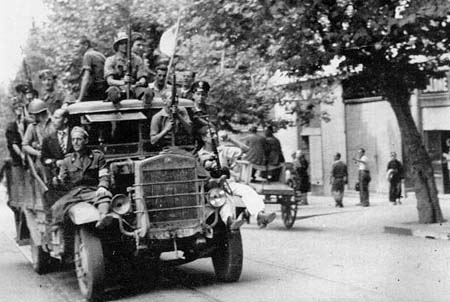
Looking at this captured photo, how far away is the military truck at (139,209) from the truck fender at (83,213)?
1 centimetres

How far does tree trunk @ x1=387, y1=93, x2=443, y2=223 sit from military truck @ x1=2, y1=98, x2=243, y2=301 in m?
6.63

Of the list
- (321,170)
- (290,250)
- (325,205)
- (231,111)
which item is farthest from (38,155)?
(321,170)

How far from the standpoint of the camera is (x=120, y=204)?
31.7 ft

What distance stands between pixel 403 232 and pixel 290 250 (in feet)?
10.1

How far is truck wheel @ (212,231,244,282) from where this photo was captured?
402 inches

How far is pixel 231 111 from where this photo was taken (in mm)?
22047

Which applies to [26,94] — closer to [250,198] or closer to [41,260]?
[41,260]

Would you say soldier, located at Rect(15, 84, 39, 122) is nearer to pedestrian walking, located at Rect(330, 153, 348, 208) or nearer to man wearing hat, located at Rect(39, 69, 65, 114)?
man wearing hat, located at Rect(39, 69, 65, 114)

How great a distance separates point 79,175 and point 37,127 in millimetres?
2325

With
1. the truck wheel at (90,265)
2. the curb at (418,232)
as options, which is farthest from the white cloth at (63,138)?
the curb at (418,232)

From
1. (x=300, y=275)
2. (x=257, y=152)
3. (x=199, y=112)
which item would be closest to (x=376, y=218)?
(x=257, y=152)

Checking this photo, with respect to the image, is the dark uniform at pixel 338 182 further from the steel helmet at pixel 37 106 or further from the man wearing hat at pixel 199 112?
the steel helmet at pixel 37 106

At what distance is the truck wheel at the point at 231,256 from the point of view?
10219 millimetres

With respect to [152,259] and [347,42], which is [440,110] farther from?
[152,259]
